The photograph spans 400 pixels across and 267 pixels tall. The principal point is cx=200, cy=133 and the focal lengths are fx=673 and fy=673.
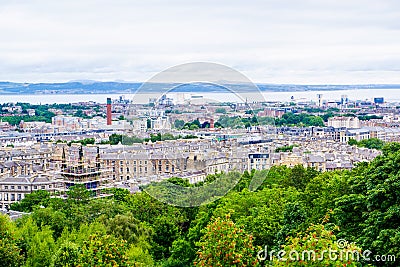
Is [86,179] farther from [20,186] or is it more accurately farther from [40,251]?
[40,251]

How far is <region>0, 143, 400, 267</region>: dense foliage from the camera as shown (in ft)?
33.9

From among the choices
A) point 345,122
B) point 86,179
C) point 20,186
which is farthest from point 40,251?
point 345,122

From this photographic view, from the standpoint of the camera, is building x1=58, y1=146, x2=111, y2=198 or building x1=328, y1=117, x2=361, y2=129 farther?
building x1=328, y1=117, x2=361, y2=129

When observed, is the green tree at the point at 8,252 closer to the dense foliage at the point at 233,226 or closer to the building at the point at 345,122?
the dense foliage at the point at 233,226

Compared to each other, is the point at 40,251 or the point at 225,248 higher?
the point at 225,248

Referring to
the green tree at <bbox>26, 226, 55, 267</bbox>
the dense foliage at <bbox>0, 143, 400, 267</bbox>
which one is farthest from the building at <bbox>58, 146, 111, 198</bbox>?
the green tree at <bbox>26, 226, 55, 267</bbox>

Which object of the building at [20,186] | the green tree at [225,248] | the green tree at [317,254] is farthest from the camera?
the building at [20,186]

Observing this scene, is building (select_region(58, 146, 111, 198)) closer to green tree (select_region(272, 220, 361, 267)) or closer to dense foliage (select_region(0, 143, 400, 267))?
dense foliage (select_region(0, 143, 400, 267))

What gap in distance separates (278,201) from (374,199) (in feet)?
19.9

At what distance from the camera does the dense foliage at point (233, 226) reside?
10336mm

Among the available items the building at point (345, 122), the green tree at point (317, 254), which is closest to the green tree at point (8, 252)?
the green tree at point (317, 254)

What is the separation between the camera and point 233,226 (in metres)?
10.5

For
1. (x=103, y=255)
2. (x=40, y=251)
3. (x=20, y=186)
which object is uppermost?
(x=103, y=255)

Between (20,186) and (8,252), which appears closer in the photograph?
(8,252)
